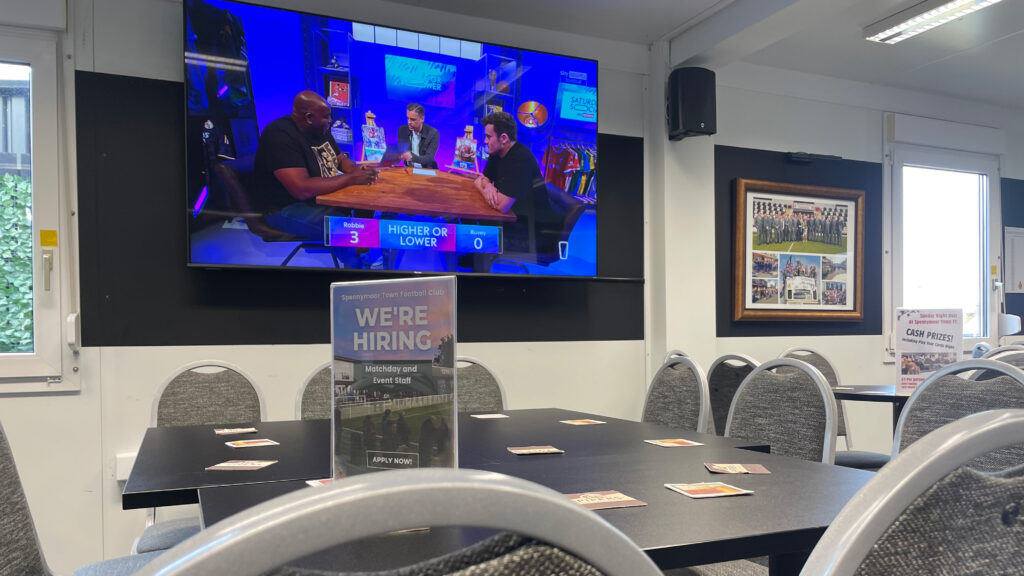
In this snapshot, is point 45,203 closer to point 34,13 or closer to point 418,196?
point 34,13

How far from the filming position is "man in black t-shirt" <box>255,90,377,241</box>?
367 cm

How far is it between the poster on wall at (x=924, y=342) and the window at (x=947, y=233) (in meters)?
2.71

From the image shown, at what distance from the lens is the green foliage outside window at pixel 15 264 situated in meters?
3.43

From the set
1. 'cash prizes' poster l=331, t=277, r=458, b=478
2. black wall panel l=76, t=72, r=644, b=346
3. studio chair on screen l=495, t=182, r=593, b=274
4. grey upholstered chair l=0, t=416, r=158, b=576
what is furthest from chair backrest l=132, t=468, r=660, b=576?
studio chair on screen l=495, t=182, r=593, b=274

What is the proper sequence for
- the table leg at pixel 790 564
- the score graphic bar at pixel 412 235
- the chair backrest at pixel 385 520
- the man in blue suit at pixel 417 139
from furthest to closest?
the man in blue suit at pixel 417 139 < the score graphic bar at pixel 412 235 < the table leg at pixel 790 564 < the chair backrest at pixel 385 520

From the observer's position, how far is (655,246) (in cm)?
485

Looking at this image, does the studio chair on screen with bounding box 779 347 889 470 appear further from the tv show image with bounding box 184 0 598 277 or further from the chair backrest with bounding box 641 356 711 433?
the tv show image with bounding box 184 0 598 277

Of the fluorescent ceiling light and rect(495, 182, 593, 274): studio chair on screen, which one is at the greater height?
the fluorescent ceiling light

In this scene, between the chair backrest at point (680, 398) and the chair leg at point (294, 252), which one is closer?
the chair backrest at point (680, 398)

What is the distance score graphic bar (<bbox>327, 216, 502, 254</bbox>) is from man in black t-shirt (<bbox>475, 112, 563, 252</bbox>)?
5.6 inches

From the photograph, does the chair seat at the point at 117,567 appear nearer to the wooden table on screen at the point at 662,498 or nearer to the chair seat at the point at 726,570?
the wooden table on screen at the point at 662,498

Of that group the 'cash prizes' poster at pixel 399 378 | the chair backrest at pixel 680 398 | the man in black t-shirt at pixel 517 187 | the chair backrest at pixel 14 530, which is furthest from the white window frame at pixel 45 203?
the 'cash prizes' poster at pixel 399 378

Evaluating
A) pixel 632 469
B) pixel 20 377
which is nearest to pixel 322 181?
pixel 20 377

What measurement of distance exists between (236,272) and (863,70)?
15.2 feet
